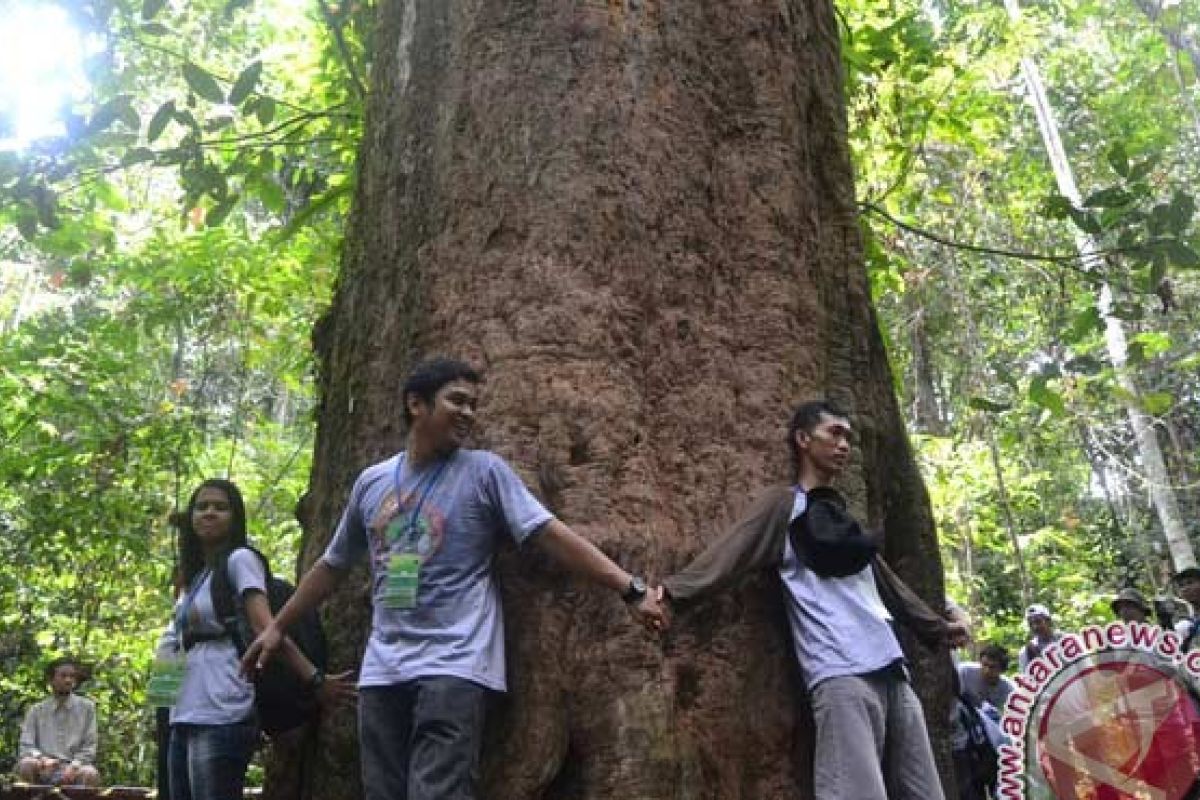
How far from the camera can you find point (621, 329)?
355cm

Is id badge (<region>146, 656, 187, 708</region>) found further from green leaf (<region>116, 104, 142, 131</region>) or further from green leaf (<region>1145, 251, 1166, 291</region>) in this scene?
green leaf (<region>1145, 251, 1166, 291</region>)

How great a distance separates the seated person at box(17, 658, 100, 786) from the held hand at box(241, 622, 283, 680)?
6.66 metres

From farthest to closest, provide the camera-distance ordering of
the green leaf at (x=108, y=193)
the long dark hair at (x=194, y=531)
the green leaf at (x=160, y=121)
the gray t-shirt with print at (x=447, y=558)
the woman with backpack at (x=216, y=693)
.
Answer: the green leaf at (x=108, y=193), the green leaf at (x=160, y=121), the long dark hair at (x=194, y=531), the woman with backpack at (x=216, y=693), the gray t-shirt with print at (x=447, y=558)

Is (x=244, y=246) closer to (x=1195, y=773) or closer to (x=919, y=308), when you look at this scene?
(x=1195, y=773)

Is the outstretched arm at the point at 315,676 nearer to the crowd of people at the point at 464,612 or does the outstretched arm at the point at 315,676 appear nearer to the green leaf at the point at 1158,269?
the crowd of people at the point at 464,612

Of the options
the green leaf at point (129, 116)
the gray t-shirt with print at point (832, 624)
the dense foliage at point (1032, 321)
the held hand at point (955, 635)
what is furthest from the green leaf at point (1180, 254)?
the green leaf at point (129, 116)

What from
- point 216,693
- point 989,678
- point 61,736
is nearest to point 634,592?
point 216,693

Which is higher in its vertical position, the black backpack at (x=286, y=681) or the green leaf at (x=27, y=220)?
the green leaf at (x=27, y=220)

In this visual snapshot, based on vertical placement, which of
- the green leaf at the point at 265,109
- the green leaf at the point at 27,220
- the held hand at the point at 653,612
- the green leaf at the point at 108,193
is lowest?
the held hand at the point at 653,612

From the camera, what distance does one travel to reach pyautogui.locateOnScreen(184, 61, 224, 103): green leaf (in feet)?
17.3

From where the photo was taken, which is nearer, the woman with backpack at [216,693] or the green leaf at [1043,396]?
the woman with backpack at [216,693]

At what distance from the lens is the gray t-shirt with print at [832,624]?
320cm

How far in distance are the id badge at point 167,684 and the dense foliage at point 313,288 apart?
6.20 ft

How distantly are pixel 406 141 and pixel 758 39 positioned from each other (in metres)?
1.39
